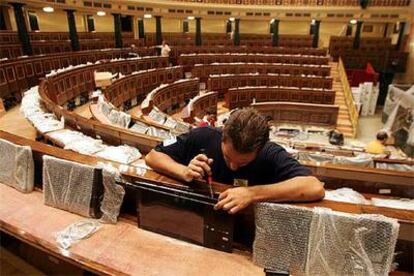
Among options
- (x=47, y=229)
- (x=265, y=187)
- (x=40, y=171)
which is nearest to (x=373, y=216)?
(x=265, y=187)

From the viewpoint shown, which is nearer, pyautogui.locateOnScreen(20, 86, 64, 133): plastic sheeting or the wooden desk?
the wooden desk

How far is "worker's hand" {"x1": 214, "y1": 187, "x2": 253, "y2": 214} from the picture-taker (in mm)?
1199

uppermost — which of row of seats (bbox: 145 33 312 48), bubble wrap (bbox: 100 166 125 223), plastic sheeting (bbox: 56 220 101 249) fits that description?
row of seats (bbox: 145 33 312 48)

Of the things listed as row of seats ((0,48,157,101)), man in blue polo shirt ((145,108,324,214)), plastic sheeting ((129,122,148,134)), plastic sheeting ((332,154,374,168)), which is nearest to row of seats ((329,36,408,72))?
row of seats ((0,48,157,101))

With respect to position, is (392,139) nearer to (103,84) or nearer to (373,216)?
(103,84)

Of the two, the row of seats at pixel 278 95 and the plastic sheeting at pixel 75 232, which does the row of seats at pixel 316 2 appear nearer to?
the row of seats at pixel 278 95

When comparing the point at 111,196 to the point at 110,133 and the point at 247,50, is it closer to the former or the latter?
the point at 110,133

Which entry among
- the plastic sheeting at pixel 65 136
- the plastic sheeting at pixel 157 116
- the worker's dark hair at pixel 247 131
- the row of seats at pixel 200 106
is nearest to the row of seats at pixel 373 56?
the row of seats at pixel 200 106

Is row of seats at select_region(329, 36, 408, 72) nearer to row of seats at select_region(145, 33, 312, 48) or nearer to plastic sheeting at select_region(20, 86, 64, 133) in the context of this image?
row of seats at select_region(145, 33, 312, 48)

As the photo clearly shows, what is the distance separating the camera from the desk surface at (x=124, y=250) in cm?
129

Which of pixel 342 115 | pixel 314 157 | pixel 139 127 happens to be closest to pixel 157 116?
pixel 139 127

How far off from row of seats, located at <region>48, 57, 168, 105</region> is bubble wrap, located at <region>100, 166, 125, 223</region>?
5.08 metres

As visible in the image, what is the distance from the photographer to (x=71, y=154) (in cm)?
175

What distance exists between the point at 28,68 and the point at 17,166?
6.96 metres
